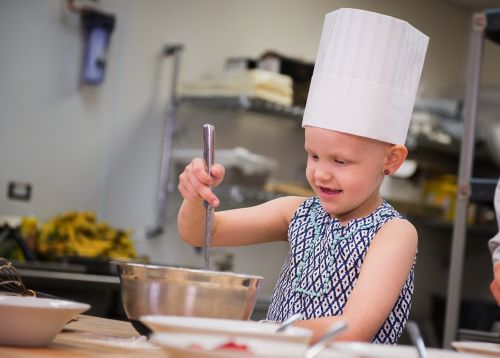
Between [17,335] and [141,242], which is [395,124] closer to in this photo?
[17,335]

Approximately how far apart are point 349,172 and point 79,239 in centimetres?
208

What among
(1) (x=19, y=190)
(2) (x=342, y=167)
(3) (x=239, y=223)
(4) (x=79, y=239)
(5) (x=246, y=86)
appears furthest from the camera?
(5) (x=246, y=86)

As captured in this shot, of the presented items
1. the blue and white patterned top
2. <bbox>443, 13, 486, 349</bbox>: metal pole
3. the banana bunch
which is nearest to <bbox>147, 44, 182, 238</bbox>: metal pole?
the banana bunch

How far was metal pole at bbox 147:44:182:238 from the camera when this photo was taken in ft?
12.7

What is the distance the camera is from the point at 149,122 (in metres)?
3.87

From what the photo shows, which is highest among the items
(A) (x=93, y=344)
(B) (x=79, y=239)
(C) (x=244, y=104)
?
(C) (x=244, y=104)

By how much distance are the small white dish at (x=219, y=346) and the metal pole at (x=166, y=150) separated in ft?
9.99

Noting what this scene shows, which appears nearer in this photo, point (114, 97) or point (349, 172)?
point (349, 172)

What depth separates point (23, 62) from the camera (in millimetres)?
3449

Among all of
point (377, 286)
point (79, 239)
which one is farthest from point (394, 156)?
point (79, 239)

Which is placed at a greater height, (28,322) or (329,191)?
(329,191)

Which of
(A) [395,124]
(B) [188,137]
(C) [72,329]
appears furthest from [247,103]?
(C) [72,329]

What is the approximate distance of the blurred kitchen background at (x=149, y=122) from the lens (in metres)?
3.40

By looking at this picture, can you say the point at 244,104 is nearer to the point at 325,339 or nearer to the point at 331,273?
the point at 331,273
